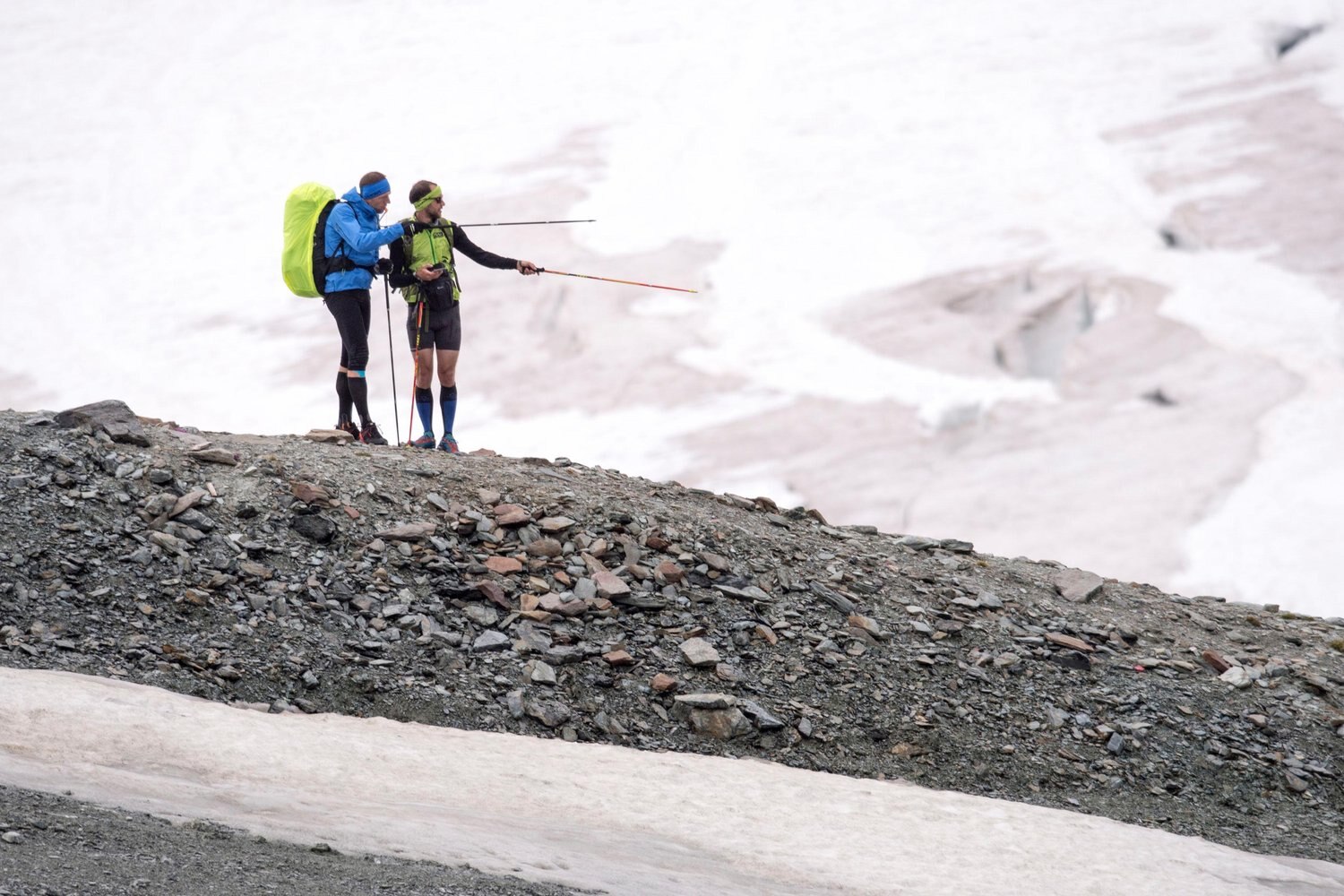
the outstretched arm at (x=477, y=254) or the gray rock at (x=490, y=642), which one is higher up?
the outstretched arm at (x=477, y=254)

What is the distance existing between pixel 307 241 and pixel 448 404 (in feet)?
6.96

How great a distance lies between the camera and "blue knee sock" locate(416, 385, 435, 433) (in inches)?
482

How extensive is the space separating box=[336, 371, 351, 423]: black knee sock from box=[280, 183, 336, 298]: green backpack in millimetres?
932

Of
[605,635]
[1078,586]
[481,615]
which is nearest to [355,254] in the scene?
[481,615]

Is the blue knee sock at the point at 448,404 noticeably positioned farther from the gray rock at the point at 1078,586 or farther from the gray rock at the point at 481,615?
the gray rock at the point at 1078,586

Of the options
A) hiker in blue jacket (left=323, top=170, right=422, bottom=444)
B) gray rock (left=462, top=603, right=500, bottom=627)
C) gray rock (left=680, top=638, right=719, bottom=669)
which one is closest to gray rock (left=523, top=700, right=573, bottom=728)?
gray rock (left=462, top=603, right=500, bottom=627)

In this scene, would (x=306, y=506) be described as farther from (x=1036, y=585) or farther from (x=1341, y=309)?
(x=1341, y=309)

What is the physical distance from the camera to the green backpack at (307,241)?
11.3 metres

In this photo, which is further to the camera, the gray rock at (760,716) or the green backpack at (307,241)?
the green backpack at (307,241)

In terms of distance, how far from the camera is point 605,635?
9.87 meters

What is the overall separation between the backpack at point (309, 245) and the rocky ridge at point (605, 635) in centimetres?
153

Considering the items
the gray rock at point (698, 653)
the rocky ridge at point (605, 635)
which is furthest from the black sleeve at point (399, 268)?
the gray rock at point (698, 653)

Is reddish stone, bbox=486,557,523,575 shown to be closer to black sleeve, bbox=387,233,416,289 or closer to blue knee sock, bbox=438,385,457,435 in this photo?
blue knee sock, bbox=438,385,457,435

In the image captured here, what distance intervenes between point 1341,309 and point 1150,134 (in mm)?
7911
